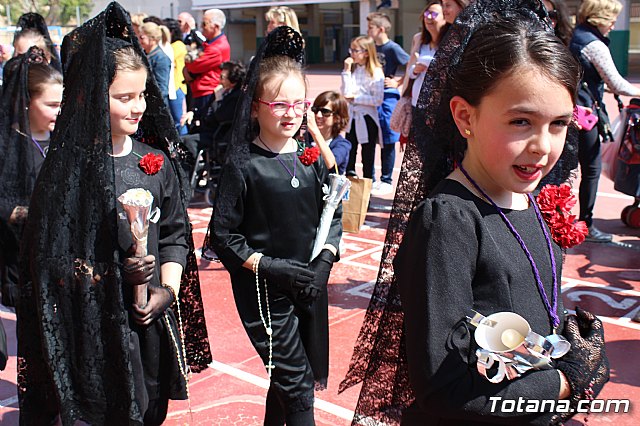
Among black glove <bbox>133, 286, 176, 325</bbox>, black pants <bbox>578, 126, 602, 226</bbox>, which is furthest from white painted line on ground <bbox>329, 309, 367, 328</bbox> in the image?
black pants <bbox>578, 126, 602, 226</bbox>

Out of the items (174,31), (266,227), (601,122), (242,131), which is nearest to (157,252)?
(266,227)

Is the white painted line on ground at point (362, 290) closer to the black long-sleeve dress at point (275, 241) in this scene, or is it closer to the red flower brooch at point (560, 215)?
the black long-sleeve dress at point (275, 241)

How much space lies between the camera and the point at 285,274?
10.0 ft

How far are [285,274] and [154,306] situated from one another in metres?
0.64

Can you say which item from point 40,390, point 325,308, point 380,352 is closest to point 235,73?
point 325,308

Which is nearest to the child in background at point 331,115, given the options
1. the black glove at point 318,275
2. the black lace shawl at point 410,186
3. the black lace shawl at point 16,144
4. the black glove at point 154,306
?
the black lace shawl at point 16,144

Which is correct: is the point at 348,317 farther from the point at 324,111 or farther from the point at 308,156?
the point at 308,156

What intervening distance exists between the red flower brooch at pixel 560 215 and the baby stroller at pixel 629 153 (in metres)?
4.86

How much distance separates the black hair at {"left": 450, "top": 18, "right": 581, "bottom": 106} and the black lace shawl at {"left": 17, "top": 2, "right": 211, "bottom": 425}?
4.21 feet

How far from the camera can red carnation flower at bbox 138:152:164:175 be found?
9.01ft

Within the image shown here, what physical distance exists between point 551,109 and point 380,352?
867 mm

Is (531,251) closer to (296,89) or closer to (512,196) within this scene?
(512,196)

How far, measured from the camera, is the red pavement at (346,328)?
377 centimetres

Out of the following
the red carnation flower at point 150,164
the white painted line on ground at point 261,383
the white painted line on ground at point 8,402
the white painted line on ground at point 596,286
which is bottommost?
the white painted line on ground at point 8,402
